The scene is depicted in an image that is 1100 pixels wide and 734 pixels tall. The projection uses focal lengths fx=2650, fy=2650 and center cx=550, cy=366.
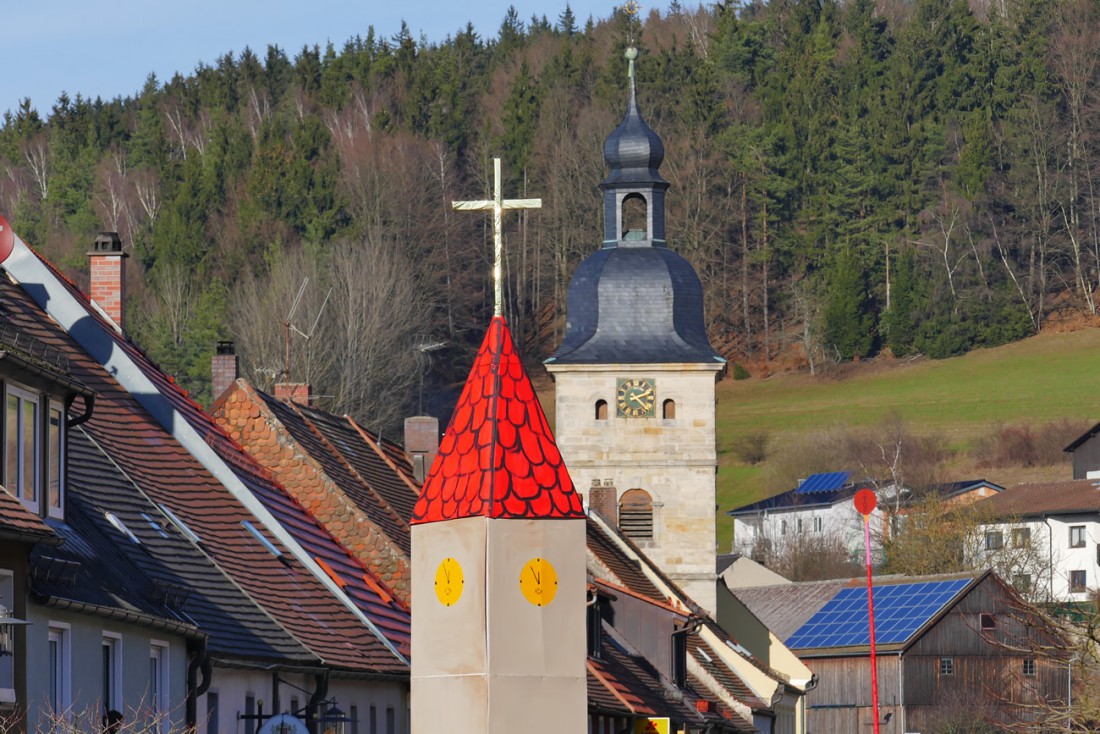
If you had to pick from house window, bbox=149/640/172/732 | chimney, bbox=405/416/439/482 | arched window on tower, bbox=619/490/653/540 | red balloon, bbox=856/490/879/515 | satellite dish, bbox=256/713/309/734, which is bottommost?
satellite dish, bbox=256/713/309/734

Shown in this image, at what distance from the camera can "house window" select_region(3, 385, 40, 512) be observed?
724 inches

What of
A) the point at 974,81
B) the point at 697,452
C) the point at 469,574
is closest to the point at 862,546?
the point at 974,81

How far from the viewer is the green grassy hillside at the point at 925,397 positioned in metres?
118

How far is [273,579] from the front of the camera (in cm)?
2614

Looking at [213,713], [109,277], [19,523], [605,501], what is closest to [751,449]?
[605,501]

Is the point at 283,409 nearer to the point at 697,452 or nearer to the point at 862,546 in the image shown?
the point at 697,452

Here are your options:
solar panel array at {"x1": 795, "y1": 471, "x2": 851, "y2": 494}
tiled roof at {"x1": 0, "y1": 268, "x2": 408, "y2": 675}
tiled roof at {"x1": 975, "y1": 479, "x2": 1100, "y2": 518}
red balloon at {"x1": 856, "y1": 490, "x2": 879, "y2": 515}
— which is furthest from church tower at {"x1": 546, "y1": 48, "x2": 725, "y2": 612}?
solar panel array at {"x1": 795, "y1": 471, "x2": 851, "y2": 494}

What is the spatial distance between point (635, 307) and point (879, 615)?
21.1 metres

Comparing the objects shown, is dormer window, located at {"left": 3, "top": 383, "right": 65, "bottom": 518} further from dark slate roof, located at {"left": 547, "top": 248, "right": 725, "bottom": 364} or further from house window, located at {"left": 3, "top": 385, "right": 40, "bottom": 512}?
dark slate roof, located at {"left": 547, "top": 248, "right": 725, "bottom": 364}

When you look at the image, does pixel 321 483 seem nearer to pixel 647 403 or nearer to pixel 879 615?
pixel 647 403

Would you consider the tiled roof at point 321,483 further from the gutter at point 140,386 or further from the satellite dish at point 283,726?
the satellite dish at point 283,726

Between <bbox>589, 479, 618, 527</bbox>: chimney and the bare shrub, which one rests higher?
the bare shrub

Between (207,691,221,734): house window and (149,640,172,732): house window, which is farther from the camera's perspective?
(207,691,221,734): house window

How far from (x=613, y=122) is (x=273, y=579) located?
112247 millimetres
